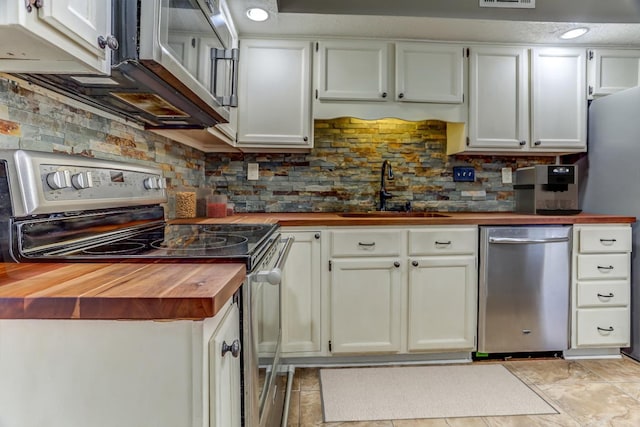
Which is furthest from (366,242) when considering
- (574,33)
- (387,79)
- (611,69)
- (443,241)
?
(611,69)

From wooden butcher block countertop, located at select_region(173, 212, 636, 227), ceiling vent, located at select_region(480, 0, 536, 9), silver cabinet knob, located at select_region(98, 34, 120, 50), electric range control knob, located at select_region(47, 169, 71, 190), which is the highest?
ceiling vent, located at select_region(480, 0, 536, 9)

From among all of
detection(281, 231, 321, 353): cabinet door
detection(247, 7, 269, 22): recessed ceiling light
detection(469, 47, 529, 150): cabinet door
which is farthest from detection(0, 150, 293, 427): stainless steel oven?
detection(469, 47, 529, 150): cabinet door

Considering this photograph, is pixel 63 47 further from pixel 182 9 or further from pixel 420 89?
pixel 420 89

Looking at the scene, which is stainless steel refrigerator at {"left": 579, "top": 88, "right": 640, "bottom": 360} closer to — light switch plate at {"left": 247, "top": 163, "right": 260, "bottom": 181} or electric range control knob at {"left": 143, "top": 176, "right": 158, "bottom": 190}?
light switch plate at {"left": 247, "top": 163, "right": 260, "bottom": 181}

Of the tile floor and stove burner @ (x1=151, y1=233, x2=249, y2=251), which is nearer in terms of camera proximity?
stove burner @ (x1=151, y1=233, x2=249, y2=251)

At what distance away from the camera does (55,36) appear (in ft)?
2.49

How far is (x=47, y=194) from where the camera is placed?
0.98 m

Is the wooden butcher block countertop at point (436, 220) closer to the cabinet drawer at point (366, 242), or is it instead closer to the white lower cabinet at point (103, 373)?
the cabinet drawer at point (366, 242)

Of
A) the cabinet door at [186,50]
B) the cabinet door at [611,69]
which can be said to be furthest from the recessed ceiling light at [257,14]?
the cabinet door at [611,69]

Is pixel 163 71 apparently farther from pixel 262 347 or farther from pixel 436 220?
pixel 436 220

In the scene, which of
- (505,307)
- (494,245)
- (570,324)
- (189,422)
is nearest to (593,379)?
(570,324)

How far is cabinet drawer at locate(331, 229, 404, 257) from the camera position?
7.04ft

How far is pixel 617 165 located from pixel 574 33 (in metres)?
0.88

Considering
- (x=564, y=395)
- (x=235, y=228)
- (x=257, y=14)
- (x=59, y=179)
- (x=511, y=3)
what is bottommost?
(x=564, y=395)
